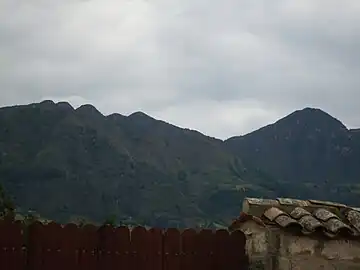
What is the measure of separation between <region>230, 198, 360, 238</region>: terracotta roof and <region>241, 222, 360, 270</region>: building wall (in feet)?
0.32

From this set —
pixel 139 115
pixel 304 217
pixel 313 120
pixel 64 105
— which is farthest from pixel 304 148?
pixel 304 217

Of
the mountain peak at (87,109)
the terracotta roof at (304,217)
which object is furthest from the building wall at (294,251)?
the mountain peak at (87,109)

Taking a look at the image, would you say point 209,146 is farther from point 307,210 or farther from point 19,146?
point 307,210

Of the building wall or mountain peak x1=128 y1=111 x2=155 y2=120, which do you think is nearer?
the building wall

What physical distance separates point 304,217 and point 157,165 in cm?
7758

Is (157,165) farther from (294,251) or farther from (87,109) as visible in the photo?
(294,251)

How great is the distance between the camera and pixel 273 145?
102 metres

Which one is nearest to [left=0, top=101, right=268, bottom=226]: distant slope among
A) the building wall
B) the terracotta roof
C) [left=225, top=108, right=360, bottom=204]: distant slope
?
[left=225, top=108, right=360, bottom=204]: distant slope

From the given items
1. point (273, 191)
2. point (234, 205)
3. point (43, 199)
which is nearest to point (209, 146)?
point (273, 191)

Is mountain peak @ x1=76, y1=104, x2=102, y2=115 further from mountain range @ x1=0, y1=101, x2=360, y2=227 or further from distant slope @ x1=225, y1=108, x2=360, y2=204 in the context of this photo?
distant slope @ x1=225, y1=108, x2=360, y2=204

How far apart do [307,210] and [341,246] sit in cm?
52

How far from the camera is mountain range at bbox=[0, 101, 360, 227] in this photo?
2717 inches

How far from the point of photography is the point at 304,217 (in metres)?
6.66

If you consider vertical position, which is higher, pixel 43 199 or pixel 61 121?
pixel 61 121
